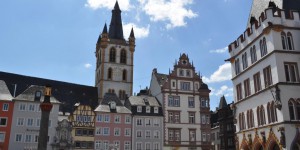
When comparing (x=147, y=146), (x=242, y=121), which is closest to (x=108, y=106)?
(x=147, y=146)

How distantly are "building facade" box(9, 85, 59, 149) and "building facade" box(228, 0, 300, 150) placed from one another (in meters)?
37.3

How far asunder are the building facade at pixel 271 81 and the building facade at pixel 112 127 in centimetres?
3165

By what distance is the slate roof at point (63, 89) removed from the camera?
6469 centimetres

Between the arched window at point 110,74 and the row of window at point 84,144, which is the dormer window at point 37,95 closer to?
the row of window at point 84,144

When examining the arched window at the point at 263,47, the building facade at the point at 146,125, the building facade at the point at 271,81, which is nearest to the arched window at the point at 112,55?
the building facade at the point at 146,125

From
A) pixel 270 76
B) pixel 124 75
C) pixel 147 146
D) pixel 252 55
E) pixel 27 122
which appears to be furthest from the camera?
pixel 124 75

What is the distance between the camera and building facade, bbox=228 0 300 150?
26.8 metres

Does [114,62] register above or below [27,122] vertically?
above

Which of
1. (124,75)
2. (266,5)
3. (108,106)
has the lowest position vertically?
(108,106)

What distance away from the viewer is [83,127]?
60.2 metres

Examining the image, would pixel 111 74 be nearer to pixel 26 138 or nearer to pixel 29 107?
pixel 29 107

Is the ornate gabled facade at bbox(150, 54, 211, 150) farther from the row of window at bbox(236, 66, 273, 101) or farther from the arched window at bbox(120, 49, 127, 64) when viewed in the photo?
the row of window at bbox(236, 66, 273, 101)

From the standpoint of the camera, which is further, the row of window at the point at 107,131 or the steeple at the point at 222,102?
the steeple at the point at 222,102

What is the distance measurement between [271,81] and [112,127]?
39.6 metres
